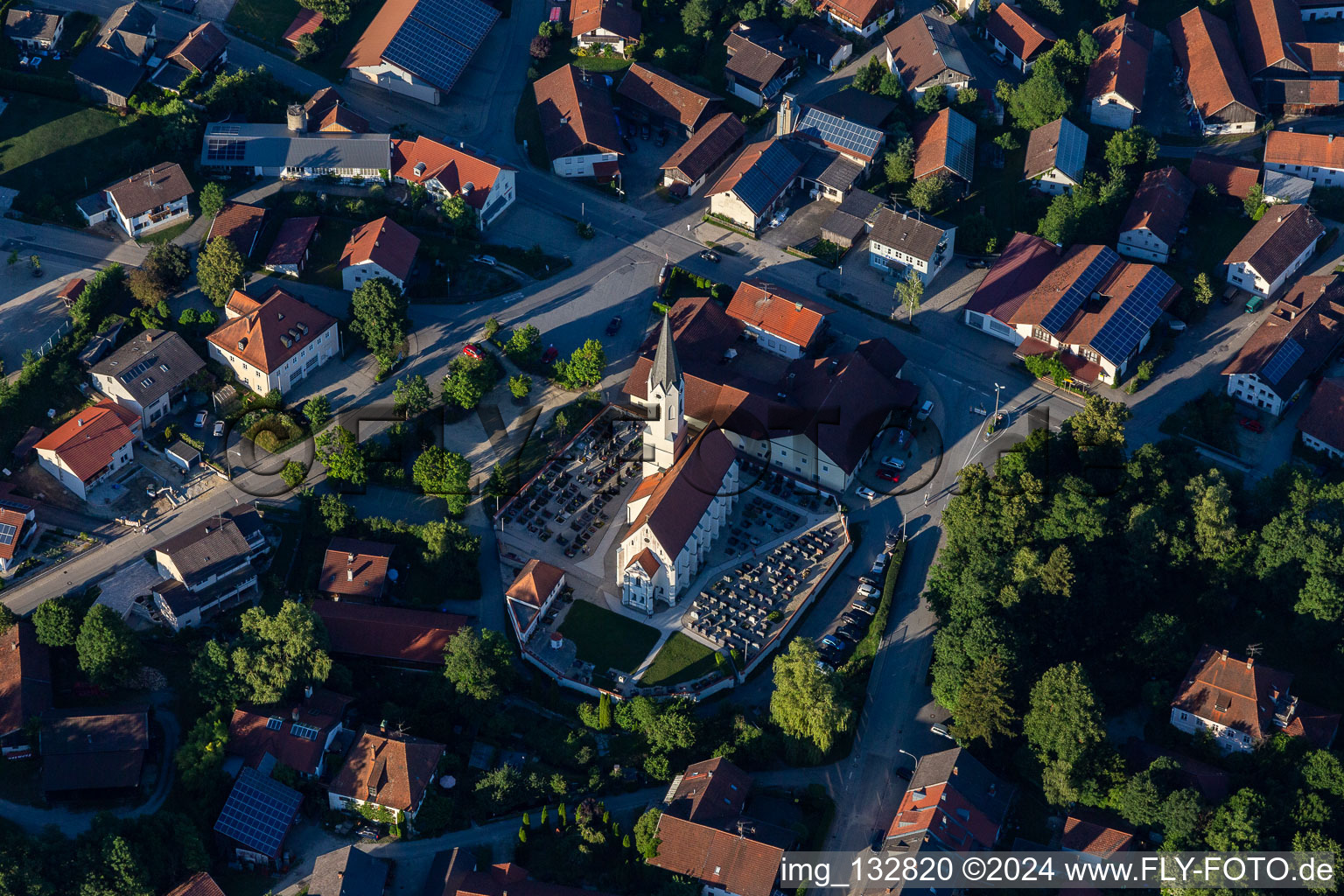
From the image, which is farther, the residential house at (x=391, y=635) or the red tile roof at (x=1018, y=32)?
the red tile roof at (x=1018, y=32)

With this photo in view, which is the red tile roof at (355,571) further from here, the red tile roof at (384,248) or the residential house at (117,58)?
the residential house at (117,58)

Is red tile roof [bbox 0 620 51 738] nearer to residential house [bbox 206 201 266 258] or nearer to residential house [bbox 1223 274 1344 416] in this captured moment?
residential house [bbox 206 201 266 258]

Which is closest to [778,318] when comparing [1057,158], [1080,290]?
[1080,290]

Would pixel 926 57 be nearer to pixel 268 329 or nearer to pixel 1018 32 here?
pixel 1018 32

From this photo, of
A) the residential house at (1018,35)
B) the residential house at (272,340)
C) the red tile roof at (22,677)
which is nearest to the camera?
the red tile roof at (22,677)

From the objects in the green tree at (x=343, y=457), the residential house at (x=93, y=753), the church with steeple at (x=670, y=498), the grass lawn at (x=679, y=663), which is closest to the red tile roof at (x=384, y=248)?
the green tree at (x=343, y=457)

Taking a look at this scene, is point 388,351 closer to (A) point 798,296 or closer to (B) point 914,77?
(A) point 798,296

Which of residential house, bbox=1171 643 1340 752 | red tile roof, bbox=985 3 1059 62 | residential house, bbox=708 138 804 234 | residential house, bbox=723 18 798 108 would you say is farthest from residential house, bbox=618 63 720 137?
residential house, bbox=1171 643 1340 752
